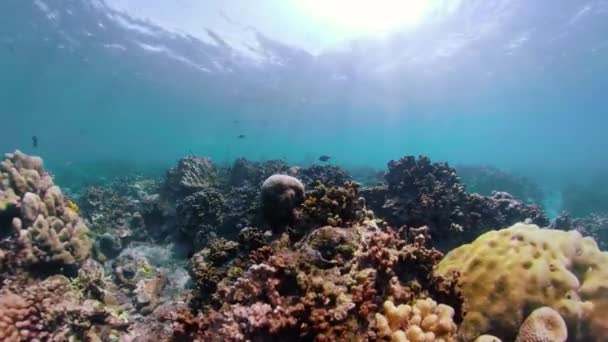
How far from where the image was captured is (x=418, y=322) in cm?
355

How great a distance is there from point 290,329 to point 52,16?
32.2 m

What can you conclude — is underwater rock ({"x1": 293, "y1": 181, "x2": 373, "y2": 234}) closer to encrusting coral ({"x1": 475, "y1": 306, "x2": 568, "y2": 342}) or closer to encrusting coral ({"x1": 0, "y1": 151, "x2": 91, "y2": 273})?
encrusting coral ({"x1": 475, "y1": 306, "x2": 568, "y2": 342})

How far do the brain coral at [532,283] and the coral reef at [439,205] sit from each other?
322cm

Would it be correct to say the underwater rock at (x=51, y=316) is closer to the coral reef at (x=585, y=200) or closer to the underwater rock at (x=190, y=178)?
the underwater rock at (x=190, y=178)

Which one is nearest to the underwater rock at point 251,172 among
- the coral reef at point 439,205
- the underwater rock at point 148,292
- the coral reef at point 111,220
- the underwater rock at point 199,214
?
the underwater rock at point 199,214

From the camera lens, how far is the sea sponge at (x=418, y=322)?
341 centimetres

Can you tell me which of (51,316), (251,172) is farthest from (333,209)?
(251,172)

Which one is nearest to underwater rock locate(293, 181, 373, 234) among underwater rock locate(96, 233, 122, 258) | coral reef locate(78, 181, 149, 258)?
coral reef locate(78, 181, 149, 258)

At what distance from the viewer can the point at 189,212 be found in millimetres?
9633

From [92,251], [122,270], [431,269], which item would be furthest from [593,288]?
[92,251]

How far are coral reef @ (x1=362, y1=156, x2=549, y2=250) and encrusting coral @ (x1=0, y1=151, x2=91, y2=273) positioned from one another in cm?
693

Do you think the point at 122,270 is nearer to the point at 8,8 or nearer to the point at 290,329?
the point at 290,329

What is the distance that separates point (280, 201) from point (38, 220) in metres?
4.97

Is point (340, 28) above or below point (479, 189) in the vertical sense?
above
